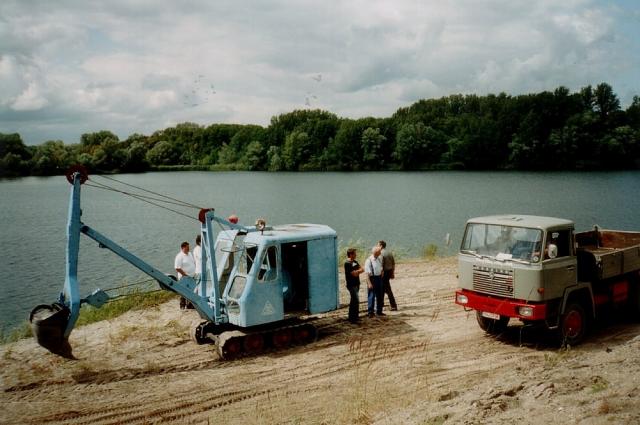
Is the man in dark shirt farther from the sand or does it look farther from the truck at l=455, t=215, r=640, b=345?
the truck at l=455, t=215, r=640, b=345

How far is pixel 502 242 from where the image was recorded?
38.0 feet

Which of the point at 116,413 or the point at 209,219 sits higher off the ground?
the point at 209,219

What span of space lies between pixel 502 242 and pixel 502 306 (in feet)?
4.31

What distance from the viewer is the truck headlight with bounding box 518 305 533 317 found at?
10.8 meters

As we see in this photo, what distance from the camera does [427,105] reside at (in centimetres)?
12800

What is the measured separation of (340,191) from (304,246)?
1899 inches

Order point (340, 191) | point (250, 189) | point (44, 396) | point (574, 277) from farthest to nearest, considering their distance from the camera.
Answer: point (250, 189)
point (340, 191)
point (574, 277)
point (44, 396)

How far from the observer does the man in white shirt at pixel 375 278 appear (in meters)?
14.0

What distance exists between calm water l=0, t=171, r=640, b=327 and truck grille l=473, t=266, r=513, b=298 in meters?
14.0

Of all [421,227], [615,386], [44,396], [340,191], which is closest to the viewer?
[615,386]

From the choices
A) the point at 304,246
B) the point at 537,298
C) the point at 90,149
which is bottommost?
the point at 537,298

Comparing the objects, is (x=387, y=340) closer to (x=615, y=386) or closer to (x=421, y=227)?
(x=615, y=386)

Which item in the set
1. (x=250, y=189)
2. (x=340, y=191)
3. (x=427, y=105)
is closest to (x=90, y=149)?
(x=250, y=189)

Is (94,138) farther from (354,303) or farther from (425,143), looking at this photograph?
(354,303)
